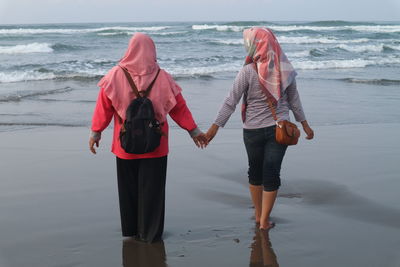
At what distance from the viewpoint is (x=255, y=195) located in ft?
15.5

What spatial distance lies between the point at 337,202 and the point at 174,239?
177 cm

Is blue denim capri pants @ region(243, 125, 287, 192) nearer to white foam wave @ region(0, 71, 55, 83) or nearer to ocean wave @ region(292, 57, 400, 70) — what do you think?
white foam wave @ region(0, 71, 55, 83)

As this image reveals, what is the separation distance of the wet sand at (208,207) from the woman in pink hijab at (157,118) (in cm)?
21

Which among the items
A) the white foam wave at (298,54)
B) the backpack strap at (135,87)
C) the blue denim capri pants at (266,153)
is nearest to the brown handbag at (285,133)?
the blue denim capri pants at (266,153)

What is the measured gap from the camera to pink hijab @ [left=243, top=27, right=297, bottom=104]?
14.0 feet

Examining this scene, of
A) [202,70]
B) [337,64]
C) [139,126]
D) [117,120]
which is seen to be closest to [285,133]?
[139,126]

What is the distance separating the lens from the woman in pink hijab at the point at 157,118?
3.95m

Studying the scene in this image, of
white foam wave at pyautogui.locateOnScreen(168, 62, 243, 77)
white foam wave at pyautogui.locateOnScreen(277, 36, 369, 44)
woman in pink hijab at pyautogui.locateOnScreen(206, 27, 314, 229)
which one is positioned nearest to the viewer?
woman in pink hijab at pyautogui.locateOnScreen(206, 27, 314, 229)

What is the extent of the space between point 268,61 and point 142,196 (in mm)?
1374

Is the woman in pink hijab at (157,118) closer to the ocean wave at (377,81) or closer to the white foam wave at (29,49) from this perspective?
the ocean wave at (377,81)

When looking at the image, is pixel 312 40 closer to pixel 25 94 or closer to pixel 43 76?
pixel 43 76

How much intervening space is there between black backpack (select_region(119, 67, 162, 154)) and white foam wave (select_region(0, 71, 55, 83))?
11.2 metres

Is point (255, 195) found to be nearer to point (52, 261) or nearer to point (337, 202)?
point (337, 202)

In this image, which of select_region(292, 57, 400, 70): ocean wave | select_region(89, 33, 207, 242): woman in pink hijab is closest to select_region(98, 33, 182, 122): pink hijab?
select_region(89, 33, 207, 242): woman in pink hijab
